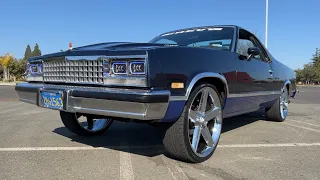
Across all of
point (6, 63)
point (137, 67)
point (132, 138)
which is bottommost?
point (132, 138)

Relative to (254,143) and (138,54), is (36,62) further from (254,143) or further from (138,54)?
(254,143)

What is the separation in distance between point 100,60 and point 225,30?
2.27m

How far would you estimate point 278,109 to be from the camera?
20.8 ft

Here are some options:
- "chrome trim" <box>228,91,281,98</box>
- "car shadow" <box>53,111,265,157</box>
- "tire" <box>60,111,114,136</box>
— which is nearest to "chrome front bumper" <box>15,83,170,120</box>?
"car shadow" <box>53,111,265,157</box>

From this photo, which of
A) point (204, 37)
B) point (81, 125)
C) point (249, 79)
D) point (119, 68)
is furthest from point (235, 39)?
point (81, 125)

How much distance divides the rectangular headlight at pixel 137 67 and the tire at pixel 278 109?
4133mm

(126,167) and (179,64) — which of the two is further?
(126,167)

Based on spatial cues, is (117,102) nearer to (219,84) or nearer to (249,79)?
(219,84)

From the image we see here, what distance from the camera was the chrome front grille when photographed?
3.31 metres

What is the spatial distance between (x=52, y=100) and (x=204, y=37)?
94.4 inches

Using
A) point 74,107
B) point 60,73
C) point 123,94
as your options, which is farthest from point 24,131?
point 123,94

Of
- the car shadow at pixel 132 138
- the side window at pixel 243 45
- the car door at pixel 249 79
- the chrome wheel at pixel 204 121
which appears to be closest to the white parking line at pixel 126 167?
the car shadow at pixel 132 138

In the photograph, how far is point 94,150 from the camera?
3.96m

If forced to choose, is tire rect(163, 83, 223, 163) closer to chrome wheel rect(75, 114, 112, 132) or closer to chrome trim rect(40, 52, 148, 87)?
chrome trim rect(40, 52, 148, 87)
